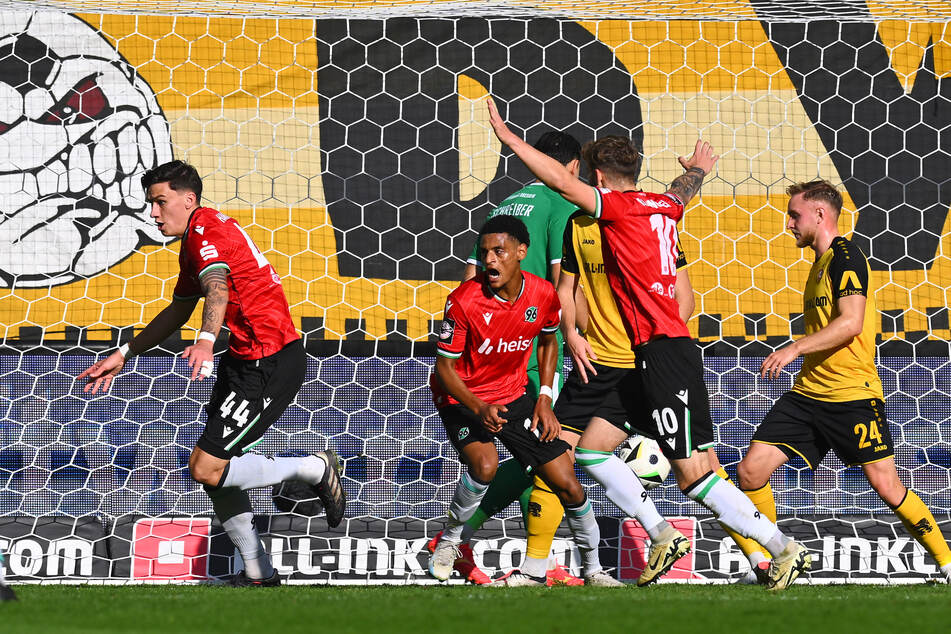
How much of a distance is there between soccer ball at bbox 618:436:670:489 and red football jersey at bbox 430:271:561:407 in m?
0.85

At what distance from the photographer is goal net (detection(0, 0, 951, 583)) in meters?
6.29

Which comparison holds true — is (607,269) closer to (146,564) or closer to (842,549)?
(842,549)

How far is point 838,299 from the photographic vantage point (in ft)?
15.0

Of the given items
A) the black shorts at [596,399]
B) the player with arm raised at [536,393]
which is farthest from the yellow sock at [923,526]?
the player with arm raised at [536,393]

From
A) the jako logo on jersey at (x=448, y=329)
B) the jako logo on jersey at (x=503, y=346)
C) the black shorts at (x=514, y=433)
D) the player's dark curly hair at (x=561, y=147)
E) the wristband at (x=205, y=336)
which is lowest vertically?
the black shorts at (x=514, y=433)

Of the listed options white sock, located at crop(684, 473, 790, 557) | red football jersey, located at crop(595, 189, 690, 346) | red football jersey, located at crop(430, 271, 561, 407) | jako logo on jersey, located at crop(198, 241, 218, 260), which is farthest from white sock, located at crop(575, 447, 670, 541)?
jako logo on jersey, located at crop(198, 241, 218, 260)

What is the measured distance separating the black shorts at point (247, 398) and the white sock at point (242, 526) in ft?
0.65

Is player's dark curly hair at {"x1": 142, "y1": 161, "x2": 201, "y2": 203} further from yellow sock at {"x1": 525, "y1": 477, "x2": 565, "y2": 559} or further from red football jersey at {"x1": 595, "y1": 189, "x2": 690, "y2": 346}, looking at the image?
yellow sock at {"x1": 525, "y1": 477, "x2": 565, "y2": 559}

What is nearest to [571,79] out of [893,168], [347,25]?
[347,25]

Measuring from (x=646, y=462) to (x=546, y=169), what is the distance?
5.93ft

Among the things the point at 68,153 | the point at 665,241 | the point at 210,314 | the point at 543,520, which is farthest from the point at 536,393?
the point at 68,153

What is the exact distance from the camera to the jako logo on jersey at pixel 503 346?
15.1 ft

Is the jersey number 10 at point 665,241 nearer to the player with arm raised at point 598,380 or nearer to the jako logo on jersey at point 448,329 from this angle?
the player with arm raised at point 598,380

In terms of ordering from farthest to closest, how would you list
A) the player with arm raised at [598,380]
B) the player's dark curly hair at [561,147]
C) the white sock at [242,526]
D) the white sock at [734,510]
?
→ the player's dark curly hair at [561,147], the white sock at [242,526], the player with arm raised at [598,380], the white sock at [734,510]
